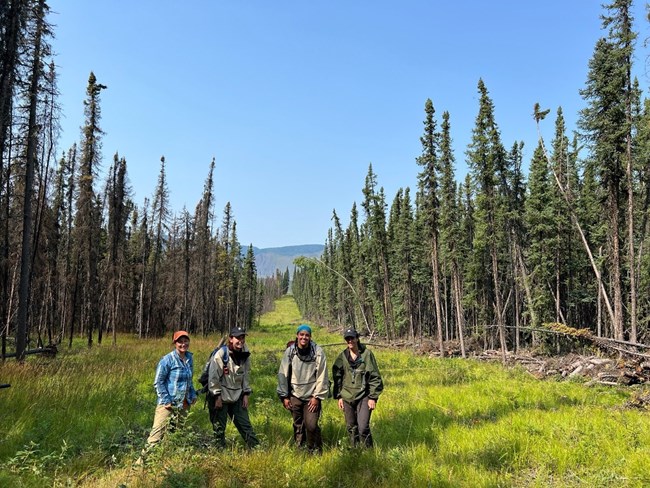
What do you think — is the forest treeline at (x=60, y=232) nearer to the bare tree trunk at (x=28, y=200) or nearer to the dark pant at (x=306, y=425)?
the bare tree trunk at (x=28, y=200)

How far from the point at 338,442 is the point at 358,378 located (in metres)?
1.10

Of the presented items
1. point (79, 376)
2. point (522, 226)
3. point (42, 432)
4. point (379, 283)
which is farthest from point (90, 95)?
point (379, 283)

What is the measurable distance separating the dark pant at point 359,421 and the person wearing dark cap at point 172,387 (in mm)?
2494

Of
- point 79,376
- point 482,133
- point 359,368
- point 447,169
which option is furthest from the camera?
point 447,169

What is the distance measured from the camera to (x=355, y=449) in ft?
19.6

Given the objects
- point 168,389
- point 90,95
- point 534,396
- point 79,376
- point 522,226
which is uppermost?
point 90,95

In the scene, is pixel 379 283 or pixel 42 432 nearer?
pixel 42 432

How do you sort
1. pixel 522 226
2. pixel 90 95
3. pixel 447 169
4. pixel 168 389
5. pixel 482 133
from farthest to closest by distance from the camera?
pixel 522 226 → pixel 447 169 → pixel 482 133 → pixel 90 95 → pixel 168 389

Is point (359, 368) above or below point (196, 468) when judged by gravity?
above

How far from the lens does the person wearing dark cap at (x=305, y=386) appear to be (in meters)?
6.14

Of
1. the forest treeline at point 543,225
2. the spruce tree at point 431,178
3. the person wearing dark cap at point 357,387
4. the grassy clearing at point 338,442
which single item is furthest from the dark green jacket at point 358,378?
the spruce tree at point 431,178

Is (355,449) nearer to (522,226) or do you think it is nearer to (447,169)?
(447,169)

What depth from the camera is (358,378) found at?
6.38 metres

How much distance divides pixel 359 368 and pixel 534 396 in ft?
26.9
